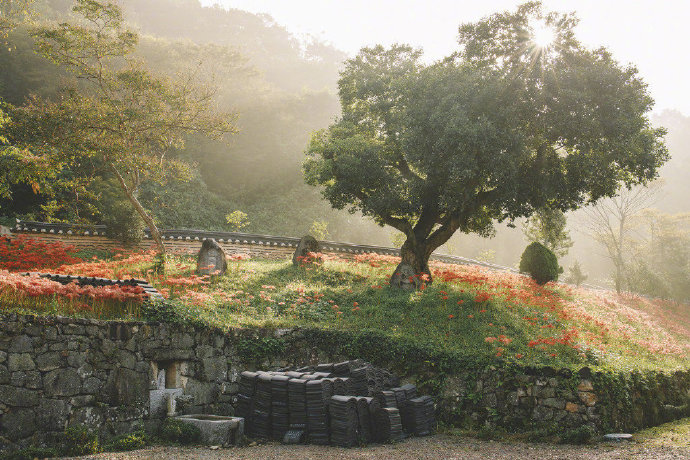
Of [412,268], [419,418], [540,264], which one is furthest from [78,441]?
[540,264]

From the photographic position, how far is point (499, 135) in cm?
1395

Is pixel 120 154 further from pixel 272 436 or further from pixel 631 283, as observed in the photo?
pixel 631 283

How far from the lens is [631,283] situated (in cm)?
2956

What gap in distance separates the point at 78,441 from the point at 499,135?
11.8m

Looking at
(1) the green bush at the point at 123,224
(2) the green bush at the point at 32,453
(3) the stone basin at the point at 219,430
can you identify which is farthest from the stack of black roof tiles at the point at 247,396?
(1) the green bush at the point at 123,224

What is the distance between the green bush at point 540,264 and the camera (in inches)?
780

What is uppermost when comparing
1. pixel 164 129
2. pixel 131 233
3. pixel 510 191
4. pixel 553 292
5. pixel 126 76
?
pixel 126 76

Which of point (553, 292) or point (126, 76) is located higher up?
point (126, 76)

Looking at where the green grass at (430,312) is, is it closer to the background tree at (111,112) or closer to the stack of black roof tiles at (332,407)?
the stack of black roof tiles at (332,407)

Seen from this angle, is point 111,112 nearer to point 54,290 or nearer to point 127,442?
point 54,290

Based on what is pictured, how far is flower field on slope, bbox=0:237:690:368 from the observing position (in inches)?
409

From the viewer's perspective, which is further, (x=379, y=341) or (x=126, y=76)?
(x=126, y=76)

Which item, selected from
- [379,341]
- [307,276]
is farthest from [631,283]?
[379,341]

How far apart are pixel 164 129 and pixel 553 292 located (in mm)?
14477
